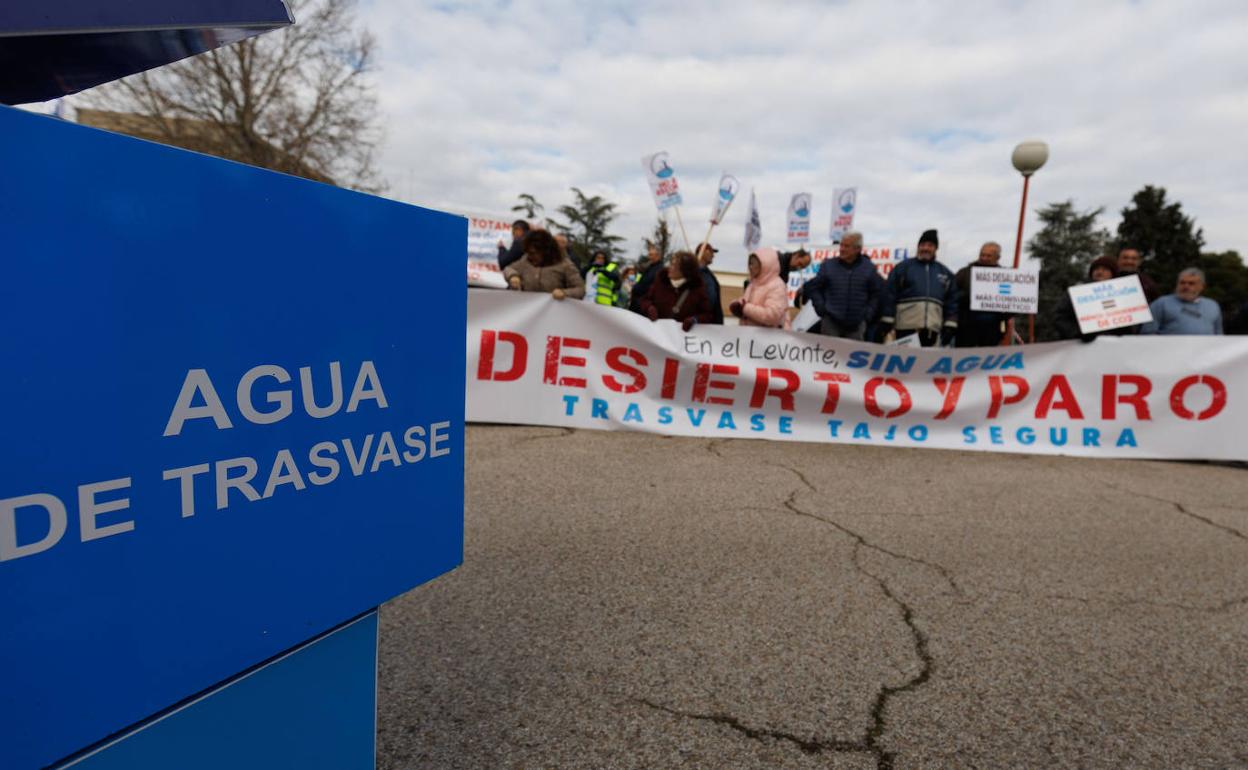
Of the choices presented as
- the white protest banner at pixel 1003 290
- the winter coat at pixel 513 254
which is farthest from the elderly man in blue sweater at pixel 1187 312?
the winter coat at pixel 513 254

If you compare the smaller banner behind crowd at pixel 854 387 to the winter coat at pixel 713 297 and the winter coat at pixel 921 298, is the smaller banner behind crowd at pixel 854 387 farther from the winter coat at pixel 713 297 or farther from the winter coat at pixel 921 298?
the winter coat at pixel 921 298

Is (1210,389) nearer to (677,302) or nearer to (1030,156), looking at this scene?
(677,302)

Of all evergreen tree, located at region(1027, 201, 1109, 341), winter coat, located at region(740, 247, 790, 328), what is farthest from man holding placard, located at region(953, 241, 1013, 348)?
evergreen tree, located at region(1027, 201, 1109, 341)

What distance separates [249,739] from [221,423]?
50 cm

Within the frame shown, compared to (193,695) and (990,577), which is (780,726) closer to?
(193,695)

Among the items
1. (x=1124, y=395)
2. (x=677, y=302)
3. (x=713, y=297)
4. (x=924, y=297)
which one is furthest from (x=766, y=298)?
(x=1124, y=395)

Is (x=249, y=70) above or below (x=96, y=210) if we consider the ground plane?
above

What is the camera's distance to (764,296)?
671cm

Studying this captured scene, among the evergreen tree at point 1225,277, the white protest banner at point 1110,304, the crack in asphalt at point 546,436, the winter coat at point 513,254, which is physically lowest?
the crack in asphalt at point 546,436

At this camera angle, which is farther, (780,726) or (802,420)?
(802,420)

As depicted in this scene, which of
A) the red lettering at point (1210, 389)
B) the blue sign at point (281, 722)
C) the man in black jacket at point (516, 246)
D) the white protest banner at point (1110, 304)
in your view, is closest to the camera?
the blue sign at point (281, 722)

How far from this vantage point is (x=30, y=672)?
30.0 inches

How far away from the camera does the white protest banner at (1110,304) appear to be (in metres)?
6.33

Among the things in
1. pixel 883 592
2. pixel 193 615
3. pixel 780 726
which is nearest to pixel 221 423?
pixel 193 615
